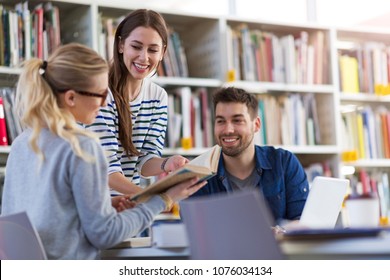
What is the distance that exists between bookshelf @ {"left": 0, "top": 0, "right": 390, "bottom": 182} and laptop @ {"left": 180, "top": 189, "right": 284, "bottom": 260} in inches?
74.4

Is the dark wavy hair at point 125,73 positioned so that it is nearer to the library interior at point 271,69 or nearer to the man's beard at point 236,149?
the man's beard at point 236,149

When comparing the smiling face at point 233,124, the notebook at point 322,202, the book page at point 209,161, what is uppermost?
the smiling face at point 233,124

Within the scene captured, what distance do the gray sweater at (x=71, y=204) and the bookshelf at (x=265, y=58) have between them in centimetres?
170

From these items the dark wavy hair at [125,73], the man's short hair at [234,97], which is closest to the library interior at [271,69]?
the man's short hair at [234,97]

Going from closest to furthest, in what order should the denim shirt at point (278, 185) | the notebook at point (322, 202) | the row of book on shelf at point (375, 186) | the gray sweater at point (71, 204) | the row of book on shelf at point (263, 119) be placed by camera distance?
the gray sweater at point (71, 204) < the notebook at point (322, 202) < the denim shirt at point (278, 185) < the row of book on shelf at point (263, 119) < the row of book on shelf at point (375, 186)

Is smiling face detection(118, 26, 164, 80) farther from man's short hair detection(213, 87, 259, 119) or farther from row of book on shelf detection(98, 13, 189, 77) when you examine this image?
row of book on shelf detection(98, 13, 189, 77)

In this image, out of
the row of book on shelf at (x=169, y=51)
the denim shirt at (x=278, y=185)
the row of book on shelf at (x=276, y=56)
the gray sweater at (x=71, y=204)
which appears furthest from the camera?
the row of book on shelf at (x=276, y=56)

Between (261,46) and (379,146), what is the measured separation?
84 cm

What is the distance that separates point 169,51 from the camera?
3.22 meters

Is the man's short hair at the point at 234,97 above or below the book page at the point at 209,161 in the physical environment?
above

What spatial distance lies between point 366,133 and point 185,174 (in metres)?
2.41

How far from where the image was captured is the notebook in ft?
5.62

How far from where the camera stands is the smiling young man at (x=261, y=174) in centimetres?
228

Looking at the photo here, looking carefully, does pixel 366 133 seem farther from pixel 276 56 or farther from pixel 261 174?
pixel 261 174
